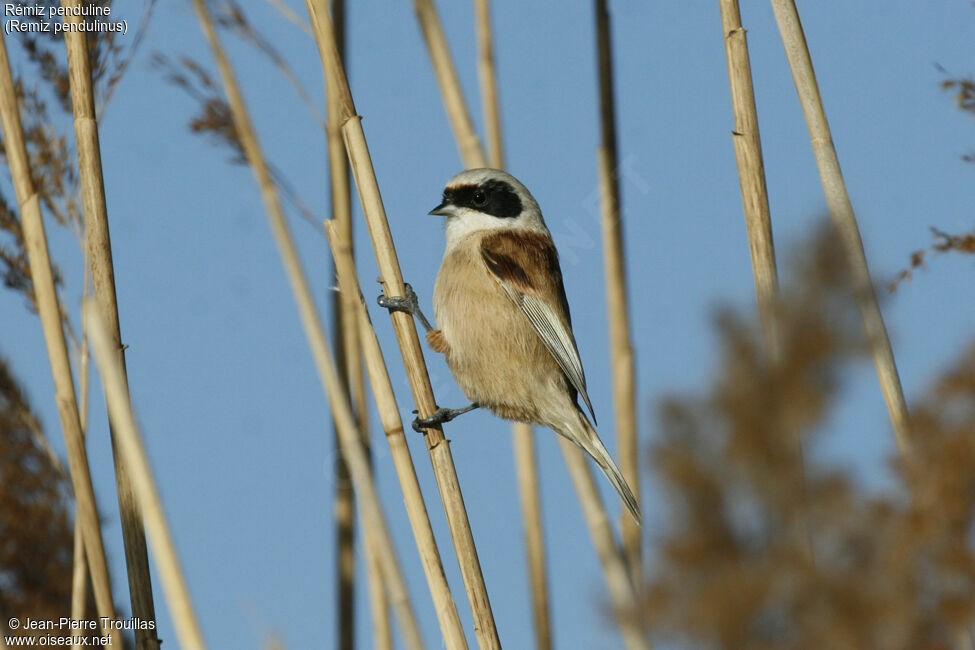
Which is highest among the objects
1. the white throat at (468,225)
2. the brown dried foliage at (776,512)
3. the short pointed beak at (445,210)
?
the short pointed beak at (445,210)

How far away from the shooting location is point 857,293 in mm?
526

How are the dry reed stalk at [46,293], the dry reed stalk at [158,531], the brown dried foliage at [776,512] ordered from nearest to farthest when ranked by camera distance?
the brown dried foliage at [776,512], the dry reed stalk at [158,531], the dry reed stalk at [46,293]

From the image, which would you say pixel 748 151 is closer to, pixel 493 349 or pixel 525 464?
pixel 525 464

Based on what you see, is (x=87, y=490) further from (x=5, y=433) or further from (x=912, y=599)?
(x=912, y=599)

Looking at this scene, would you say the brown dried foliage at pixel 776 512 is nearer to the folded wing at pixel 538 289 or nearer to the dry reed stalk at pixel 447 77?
the dry reed stalk at pixel 447 77

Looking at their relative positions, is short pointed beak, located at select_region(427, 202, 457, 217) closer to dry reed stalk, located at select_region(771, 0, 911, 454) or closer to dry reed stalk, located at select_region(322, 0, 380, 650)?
dry reed stalk, located at select_region(322, 0, 380, 650)

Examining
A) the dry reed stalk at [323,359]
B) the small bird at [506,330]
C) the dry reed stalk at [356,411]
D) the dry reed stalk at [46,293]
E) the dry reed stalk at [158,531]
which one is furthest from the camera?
the small bird at [506,330]

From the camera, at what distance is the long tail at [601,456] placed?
8.98 feet

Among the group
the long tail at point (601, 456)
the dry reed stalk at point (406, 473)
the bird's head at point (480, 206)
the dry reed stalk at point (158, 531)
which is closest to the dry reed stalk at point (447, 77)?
the dry reed stalk at point (406, 473)

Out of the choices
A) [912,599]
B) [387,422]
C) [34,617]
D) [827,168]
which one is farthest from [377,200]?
[912,599]

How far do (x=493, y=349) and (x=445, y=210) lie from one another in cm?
64

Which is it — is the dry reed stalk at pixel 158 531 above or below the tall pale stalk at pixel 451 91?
below

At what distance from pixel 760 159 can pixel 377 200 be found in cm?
90

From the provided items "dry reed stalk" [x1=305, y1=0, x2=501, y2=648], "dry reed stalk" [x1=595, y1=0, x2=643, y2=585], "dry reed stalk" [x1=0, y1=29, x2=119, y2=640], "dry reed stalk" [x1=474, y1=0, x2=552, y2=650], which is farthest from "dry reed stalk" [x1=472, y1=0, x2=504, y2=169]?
"dry reed stalk" [x1=0, y1=29, x2=119, y2=640]
